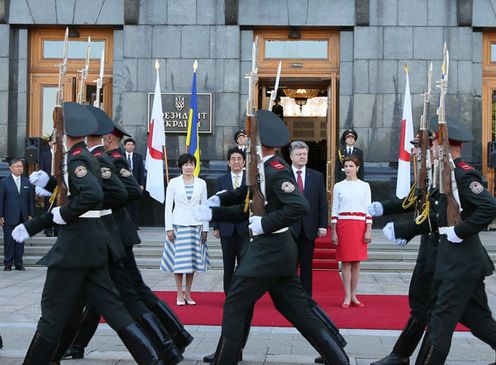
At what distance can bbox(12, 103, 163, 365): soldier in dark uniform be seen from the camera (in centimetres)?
556

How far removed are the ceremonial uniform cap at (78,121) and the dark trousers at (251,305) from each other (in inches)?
61.6

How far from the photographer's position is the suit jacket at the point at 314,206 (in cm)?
870

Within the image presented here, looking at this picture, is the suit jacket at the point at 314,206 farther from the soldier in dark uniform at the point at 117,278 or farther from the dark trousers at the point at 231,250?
the soldier in dark uniform at the point at 117,278

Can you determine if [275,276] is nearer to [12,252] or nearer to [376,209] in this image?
[376,209]

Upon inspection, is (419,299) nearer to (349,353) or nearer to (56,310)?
(349,353)

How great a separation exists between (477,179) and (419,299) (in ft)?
3.69

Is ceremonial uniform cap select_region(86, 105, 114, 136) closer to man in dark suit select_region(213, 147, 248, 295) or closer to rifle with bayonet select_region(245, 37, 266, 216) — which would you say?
rifle with bayonet select_region(245, 37, 266, 216)

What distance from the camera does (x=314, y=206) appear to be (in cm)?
883

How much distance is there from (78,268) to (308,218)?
3636 millimetres

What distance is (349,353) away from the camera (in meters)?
6.95

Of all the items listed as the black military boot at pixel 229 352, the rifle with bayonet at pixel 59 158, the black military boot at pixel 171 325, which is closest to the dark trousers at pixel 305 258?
the black military boot at pixel 171 325

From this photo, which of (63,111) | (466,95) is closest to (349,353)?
(63,111)

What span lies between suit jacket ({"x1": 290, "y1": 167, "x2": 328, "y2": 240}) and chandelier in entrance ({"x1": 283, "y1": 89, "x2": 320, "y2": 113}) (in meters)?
10.4

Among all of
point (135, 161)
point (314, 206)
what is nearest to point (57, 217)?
point (314, 206)
